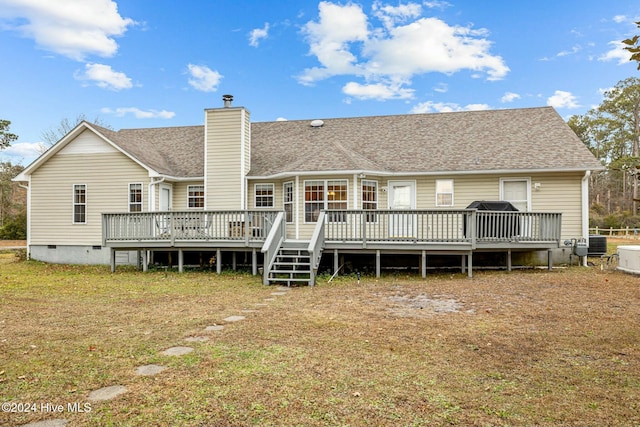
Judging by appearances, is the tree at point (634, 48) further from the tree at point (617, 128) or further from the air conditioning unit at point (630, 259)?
the tree at point (617, 128)

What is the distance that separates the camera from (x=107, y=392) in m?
3.95

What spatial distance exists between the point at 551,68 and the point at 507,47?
10.9 feet

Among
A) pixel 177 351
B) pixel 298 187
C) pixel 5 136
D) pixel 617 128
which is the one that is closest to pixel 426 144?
pixel 298 187

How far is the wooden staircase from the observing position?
10.9 metres

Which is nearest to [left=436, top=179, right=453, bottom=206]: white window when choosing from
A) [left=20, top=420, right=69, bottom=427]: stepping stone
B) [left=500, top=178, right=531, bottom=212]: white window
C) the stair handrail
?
[left=500, top=178, right=531, bottom=212]: white window

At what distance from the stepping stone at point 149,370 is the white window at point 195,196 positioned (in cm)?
1216

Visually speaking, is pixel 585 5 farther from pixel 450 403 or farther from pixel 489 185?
pixel 450 403

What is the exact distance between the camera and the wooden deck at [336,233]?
11820 mm

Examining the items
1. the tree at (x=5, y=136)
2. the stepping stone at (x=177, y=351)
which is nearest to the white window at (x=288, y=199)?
the stepping stone at (x=177, y=351)

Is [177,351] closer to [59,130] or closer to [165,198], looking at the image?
[165,198]

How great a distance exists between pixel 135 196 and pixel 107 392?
1292 centimetres

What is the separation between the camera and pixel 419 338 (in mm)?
5824

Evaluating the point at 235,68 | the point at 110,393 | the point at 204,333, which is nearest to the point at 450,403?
the point at 110,393

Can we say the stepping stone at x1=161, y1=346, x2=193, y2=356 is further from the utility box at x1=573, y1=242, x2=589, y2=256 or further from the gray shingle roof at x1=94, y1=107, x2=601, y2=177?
the utility box at x1=573, y1=242, x2=589, y2=256
